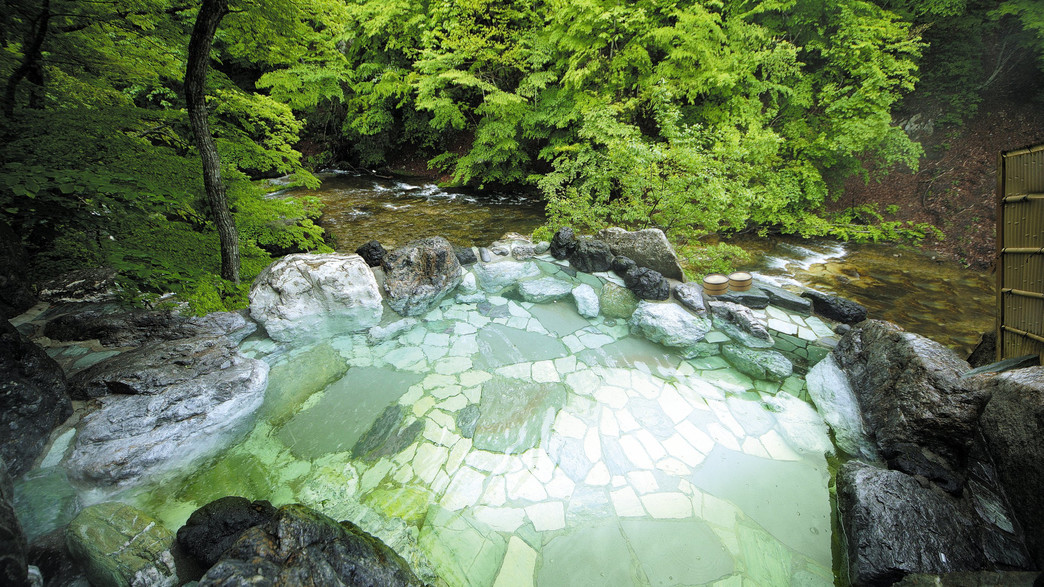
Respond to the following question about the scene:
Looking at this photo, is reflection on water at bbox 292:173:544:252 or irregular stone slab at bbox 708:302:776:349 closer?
irregular stone slab at bbox 708:302:776:349

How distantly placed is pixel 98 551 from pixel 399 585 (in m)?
1.82

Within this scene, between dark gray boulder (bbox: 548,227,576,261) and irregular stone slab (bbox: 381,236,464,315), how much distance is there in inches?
80.2

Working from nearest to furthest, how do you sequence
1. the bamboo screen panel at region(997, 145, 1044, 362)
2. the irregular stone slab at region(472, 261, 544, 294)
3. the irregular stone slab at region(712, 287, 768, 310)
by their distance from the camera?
the bamboo screen panel at region(997, 145, 1044, 362) → the irregular stone slab at region(712, 287, 768, 310) → the irregular stone slab at region(472, 261, 544, 294)

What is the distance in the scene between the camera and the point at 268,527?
85.0 inches

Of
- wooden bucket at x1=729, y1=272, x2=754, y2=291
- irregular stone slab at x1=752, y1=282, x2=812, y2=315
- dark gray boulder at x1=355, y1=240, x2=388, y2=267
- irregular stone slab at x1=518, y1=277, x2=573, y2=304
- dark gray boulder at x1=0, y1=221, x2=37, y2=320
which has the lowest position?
irregular stone slab at x1=752, y1=282, x2=812, y2=315

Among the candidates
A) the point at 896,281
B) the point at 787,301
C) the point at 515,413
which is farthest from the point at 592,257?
the point at 896,281

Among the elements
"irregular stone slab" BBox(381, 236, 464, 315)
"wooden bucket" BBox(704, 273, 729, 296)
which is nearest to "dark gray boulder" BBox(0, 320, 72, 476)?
"irregular stone slab" BBox(381, 236, 464, 315)

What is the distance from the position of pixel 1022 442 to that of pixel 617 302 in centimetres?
400

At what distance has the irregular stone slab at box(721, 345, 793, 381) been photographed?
4547 millimetres

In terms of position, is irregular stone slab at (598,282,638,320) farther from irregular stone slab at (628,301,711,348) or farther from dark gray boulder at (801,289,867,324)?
dark gray boulder at (801,289,867,324)

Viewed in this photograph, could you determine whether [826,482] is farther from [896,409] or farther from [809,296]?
[809,296]

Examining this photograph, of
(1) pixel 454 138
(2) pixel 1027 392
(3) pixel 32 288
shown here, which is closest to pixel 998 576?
(2) pixel 1027 392

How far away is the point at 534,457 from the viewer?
3.61 m

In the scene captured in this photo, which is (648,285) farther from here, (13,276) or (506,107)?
(13,276)
